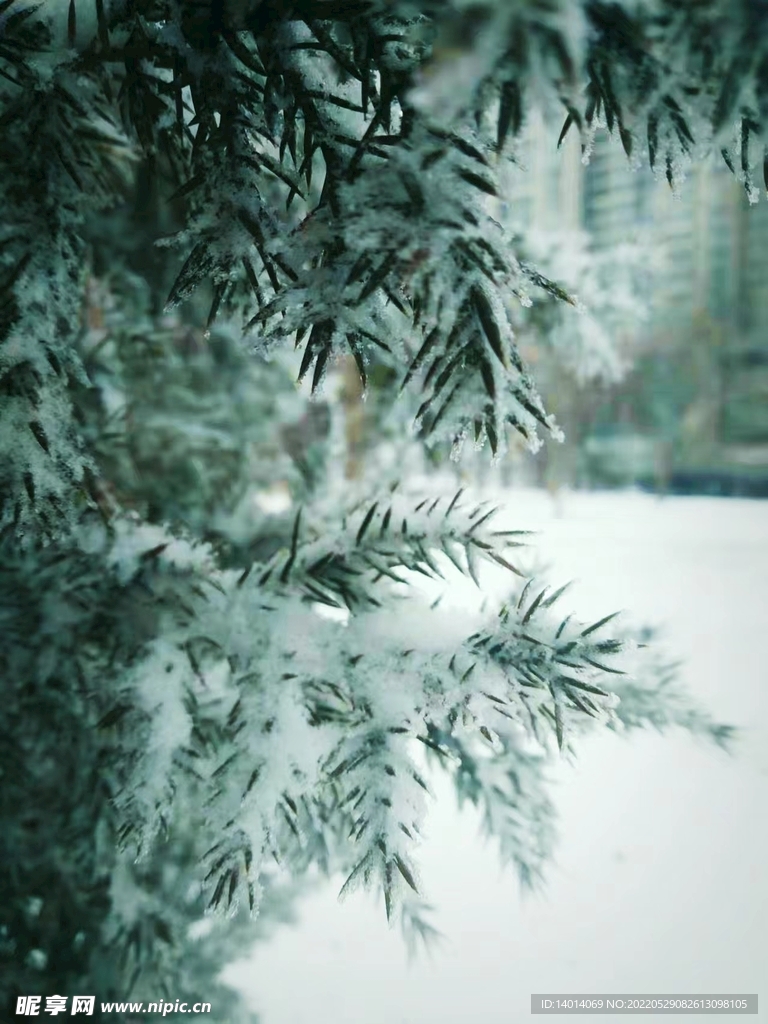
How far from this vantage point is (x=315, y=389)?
2.71 ft

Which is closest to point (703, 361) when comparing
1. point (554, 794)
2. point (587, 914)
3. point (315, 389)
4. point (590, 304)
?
point (554, 794)

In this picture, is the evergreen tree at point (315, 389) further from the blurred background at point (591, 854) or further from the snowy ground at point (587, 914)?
the snowy ground at point (587, 914)

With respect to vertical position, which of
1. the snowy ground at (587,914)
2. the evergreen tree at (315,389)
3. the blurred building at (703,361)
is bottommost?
the snowy ground at (587,914)

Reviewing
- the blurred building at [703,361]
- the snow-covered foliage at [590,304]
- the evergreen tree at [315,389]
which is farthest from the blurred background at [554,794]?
the blurred building at [703,361]

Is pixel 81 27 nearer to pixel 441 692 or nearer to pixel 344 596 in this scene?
pixel 344 596

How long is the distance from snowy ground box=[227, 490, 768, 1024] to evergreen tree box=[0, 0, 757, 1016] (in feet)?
3.74

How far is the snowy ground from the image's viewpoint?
316 cm

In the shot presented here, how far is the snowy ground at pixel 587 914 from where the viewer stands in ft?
10.4

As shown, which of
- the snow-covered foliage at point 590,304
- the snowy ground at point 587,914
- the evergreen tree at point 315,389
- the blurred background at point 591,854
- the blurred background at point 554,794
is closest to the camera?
the evergreen tree at point 315,389

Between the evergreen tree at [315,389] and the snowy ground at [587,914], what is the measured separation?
1141mm

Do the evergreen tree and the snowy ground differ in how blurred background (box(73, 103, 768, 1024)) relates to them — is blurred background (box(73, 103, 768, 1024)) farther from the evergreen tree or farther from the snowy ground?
the evergreen tree

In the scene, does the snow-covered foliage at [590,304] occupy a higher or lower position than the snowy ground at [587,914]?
higher

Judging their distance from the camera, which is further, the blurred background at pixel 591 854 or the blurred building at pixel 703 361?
the blurred building at pixel 703 361

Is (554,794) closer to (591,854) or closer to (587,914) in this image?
(591,854)
